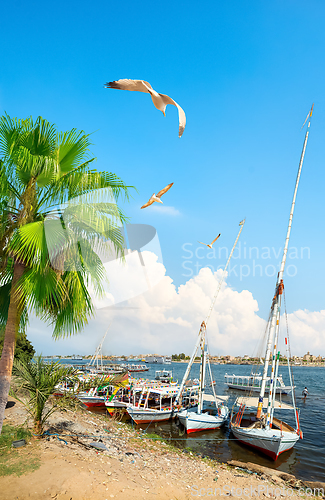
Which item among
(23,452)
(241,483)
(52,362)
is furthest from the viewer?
(241,483)

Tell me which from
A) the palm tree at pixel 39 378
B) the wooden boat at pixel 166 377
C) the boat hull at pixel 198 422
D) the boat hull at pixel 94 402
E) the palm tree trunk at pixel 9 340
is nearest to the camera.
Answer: the palm tree trunk at pixel 9 340

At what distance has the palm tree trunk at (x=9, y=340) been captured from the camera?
6.14m

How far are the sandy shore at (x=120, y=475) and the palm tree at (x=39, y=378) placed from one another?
0.94 m

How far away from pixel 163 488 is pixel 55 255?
7.43 meters

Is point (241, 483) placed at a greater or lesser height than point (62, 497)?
lesser

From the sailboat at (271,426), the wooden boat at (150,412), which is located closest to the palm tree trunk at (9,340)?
the sailboat at (271,426)

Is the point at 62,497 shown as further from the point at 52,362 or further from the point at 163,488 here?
the point at 52,362

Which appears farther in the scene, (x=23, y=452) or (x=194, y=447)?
(x=194, y=447)

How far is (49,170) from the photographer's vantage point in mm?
6504

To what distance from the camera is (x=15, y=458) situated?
724 cm

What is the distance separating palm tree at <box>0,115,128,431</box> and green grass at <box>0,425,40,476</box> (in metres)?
1.78

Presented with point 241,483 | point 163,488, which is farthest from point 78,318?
point 241,483

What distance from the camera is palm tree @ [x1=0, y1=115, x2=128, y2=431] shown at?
19.7ft

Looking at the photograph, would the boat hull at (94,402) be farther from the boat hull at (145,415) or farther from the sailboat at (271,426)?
the sailboat at (271,426)
